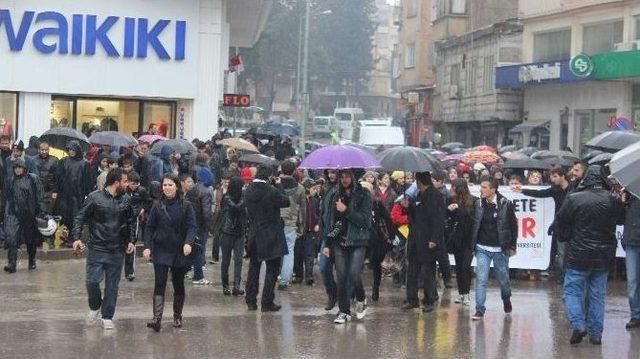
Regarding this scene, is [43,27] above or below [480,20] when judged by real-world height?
below

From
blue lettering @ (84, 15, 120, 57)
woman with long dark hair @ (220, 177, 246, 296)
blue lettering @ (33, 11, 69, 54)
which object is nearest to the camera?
woman with long dark hair @ (220, 177, 246, 296)

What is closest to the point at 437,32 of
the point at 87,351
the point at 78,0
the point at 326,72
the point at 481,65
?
the point at 481,65

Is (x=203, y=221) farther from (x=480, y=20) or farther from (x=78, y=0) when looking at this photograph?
(x=480, y=20)

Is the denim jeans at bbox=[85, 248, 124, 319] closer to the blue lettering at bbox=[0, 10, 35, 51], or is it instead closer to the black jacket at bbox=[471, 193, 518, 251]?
the black jacket at bbox=[471, 193, 518, 251]

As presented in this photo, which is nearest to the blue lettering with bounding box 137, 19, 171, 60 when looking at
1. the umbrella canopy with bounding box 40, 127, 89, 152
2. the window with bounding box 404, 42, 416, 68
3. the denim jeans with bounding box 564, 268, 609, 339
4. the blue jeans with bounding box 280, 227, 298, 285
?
the umbrella canopy with bounding box 40, 127, 89, 152

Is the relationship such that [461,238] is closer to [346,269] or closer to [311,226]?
[346,269]

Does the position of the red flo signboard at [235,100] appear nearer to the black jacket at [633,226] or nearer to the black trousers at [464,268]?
the black trousers at [464,268]

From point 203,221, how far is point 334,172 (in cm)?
218

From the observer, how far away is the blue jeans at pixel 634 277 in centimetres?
1285

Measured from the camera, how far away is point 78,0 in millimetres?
26062

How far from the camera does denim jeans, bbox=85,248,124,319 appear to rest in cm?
1190

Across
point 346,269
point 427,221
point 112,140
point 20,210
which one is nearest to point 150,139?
point 112,140

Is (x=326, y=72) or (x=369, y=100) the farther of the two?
(x=369, y=100)

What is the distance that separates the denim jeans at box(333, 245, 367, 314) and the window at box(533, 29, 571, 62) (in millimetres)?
33062
